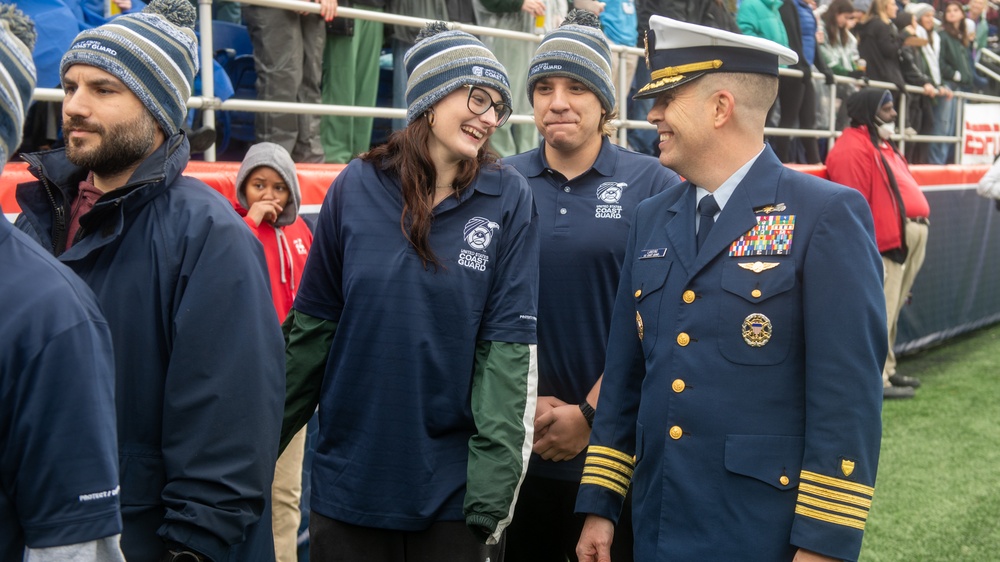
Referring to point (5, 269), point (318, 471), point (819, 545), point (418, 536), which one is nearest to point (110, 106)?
point (5, 269)

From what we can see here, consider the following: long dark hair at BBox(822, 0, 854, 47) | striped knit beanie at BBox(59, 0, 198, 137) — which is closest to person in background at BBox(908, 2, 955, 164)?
long dark hair at BBox(822, 0, 854, 47)

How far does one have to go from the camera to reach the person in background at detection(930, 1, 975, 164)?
13273mm

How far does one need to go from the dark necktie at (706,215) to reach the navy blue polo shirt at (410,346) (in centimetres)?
53

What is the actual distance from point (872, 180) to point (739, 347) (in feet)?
20.8

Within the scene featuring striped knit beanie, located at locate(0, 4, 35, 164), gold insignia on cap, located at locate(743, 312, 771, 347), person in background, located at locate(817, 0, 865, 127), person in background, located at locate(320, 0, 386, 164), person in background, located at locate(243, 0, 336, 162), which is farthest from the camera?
person in background, located at locate(817, 0, 865, 127)

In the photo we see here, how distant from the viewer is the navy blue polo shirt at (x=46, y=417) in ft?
5.11

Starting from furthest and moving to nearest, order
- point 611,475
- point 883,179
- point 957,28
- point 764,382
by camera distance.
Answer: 1. point 957,28
2. point 883,179
3. point 611,475
4. point 764,382

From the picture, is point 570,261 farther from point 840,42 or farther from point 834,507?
point 840,42

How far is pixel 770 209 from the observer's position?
7.74ft

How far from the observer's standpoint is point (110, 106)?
7.63ft

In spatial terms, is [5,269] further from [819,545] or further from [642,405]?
[819,545]

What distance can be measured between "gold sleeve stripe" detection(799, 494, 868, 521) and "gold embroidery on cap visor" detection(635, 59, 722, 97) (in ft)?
3.16

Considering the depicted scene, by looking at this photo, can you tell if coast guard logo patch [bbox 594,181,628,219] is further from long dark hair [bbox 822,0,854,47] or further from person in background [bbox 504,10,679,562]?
long dark hair [bbox 822,0,854,47]

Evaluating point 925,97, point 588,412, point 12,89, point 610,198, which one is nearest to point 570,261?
point 610,198
